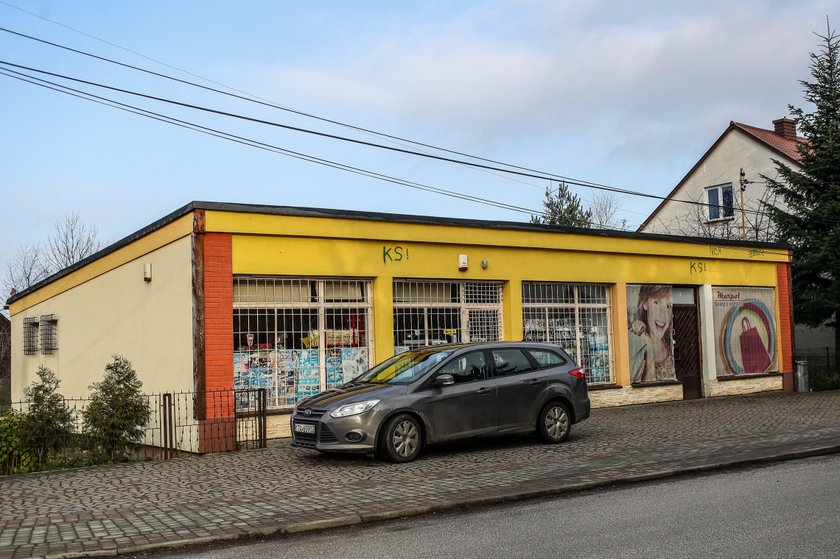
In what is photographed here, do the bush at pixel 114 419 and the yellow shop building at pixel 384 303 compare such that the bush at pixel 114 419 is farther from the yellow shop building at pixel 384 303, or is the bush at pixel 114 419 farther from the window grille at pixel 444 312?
the window grille at pixel 444 312

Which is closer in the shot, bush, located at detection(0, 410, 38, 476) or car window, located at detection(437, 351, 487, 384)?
car window, located at detection(437, 351, 487, 384)

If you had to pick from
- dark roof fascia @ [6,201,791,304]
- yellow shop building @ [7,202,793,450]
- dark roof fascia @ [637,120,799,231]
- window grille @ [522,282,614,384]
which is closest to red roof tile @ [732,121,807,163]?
dark roof fascia @ [637,120,799,231]

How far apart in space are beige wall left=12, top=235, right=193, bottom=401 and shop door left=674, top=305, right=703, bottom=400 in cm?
1245

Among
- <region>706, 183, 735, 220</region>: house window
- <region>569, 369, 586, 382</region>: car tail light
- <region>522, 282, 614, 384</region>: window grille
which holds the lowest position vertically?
<region>569, 369, 586, 382</region>: car tail light

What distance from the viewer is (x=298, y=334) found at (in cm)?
1549

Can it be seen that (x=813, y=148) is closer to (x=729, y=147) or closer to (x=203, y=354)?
(x=729, y=147)

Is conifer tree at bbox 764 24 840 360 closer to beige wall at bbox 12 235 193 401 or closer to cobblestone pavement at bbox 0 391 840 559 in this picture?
cobblestone pavement at bbox 0 391 840 559

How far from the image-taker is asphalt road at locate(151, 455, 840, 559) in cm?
651

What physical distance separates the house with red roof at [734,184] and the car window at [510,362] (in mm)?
23637

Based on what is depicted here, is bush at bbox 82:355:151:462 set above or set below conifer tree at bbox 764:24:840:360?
below

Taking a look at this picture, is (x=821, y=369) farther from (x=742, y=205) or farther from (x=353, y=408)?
(x=353, y=408)

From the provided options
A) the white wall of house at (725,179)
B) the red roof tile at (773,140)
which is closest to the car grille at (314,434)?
the white wall of house at (725,179)

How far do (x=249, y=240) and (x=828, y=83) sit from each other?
20.3m

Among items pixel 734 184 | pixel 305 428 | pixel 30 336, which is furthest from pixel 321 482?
pixel 734 184
